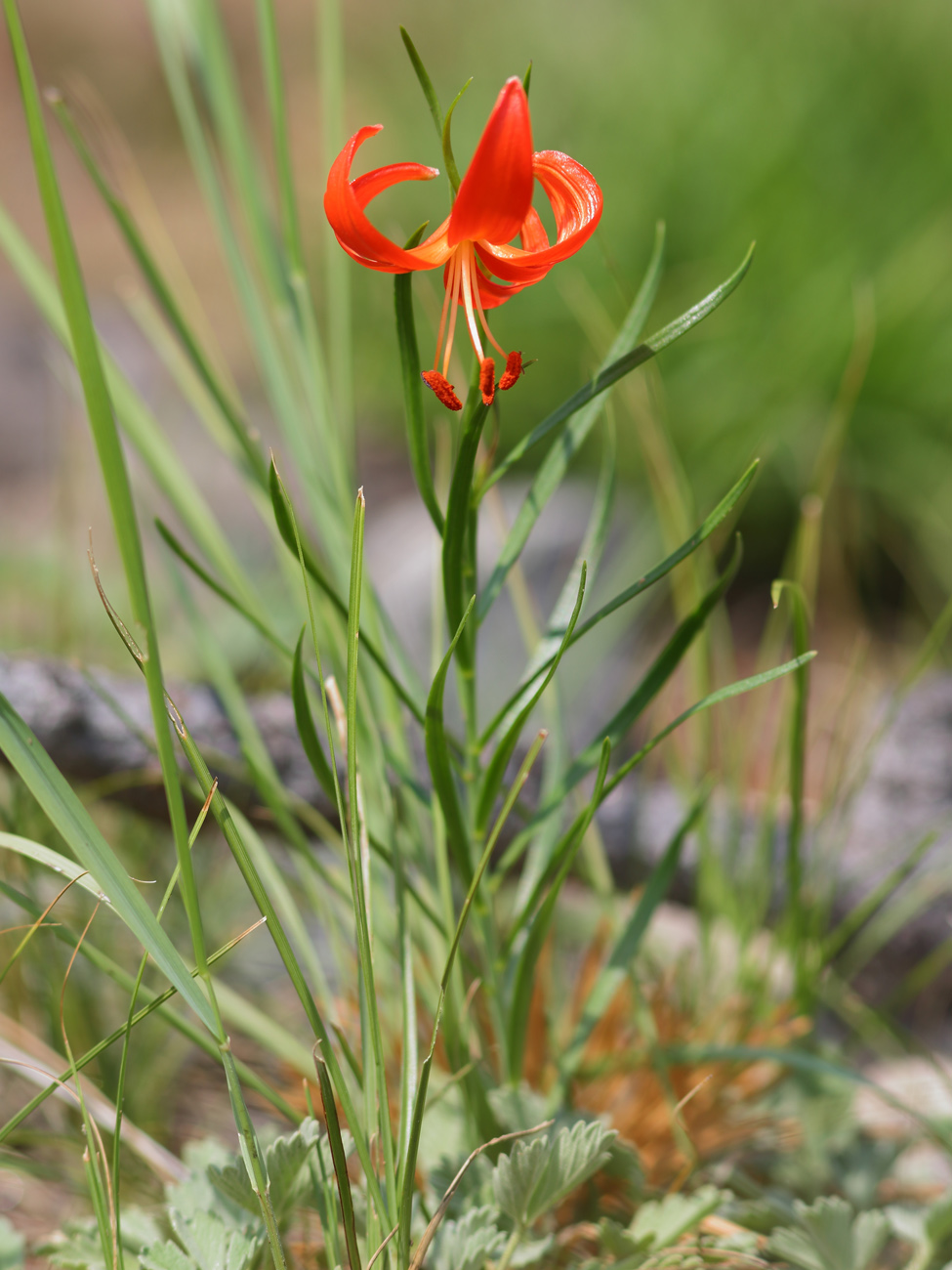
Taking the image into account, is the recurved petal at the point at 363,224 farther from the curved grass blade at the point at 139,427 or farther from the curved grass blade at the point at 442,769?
the curved grass blade at the point at 139,427

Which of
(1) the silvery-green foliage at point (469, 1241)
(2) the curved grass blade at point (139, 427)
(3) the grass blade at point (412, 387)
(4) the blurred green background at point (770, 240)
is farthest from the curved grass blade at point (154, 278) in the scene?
(4) the blurred green background at point (770, 240)

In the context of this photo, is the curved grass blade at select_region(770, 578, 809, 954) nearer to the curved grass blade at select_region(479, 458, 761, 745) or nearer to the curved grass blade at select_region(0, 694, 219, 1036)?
the curved grass blade at select_region(479, 458, 761, 745)

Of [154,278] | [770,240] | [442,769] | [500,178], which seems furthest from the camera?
[770,240]

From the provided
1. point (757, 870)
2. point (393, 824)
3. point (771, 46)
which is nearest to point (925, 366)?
point (771, 46)

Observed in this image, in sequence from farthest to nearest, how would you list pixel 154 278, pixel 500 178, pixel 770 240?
pixel 770 240 → pixel 154 278 → pixel 500 178

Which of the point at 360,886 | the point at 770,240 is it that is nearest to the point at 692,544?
the point at 360,886

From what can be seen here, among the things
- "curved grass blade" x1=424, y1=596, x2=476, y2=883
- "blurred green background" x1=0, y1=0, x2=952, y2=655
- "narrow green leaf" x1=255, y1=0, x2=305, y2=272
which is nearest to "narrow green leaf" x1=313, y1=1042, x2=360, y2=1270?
"curved grass blade" x1=424, y1=596, x2=476, y2=883

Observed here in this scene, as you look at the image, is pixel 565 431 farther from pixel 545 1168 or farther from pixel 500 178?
pixel 545 1168
